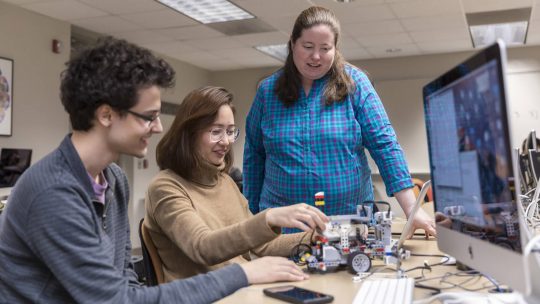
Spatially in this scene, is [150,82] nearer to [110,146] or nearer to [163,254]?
[110,146]

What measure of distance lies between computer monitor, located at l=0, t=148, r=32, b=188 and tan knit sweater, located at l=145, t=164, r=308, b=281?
10.7ft

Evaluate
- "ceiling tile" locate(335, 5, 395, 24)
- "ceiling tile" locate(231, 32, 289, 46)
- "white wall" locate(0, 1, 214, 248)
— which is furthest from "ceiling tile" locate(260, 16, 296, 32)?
"white wall" locate(0, 1, 214, 248)

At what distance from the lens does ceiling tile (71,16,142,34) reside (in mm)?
4980

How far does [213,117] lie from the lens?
5.34 feet

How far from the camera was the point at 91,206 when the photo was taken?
1.05 meters

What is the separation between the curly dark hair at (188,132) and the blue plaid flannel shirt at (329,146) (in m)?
0.31

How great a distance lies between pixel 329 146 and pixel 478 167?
89cm

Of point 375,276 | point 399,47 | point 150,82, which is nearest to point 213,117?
point 150,82

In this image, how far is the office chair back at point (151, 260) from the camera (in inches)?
59.5

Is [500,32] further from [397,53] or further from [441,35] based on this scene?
[397,53]

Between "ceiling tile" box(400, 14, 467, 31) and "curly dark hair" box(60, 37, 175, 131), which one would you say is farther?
"ceiling tile" box(400, 14, 467, 31)

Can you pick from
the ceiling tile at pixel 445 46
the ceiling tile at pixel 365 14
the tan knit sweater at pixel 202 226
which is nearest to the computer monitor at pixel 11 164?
the ceiling tile at pixel 365 14

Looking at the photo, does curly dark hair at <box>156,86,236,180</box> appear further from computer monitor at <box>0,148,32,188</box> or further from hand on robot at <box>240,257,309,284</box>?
computer monitor at <box>0,148,32,188</box>

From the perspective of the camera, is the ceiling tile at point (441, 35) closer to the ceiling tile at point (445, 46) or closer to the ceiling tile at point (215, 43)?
the ceiling tile at point (445, 46)
